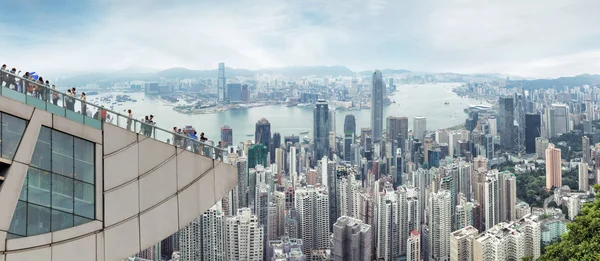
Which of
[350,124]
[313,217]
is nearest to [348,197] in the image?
[313,217]

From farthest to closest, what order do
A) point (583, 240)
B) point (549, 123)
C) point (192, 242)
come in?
point (549, 123) → point (192, 242) → point (583, 240)

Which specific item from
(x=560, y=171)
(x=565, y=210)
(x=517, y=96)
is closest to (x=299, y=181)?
(x=565, y=210)

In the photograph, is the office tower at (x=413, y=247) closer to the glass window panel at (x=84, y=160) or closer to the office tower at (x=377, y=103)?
the glass window panel at (x=84, y=160)

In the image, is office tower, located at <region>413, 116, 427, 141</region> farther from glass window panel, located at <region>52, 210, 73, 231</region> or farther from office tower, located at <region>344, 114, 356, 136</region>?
glass window panel, located at <region>52, 210, 73, 231</region>

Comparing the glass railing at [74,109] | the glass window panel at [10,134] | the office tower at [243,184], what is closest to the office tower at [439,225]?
the office tower at [243,184]

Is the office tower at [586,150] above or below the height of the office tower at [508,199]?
above

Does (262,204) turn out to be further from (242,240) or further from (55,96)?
(55,96)

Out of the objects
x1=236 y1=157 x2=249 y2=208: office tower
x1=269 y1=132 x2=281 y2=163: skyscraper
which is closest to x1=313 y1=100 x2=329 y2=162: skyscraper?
x1=269 y1=132 x2=281 y2=163: skyscraper
